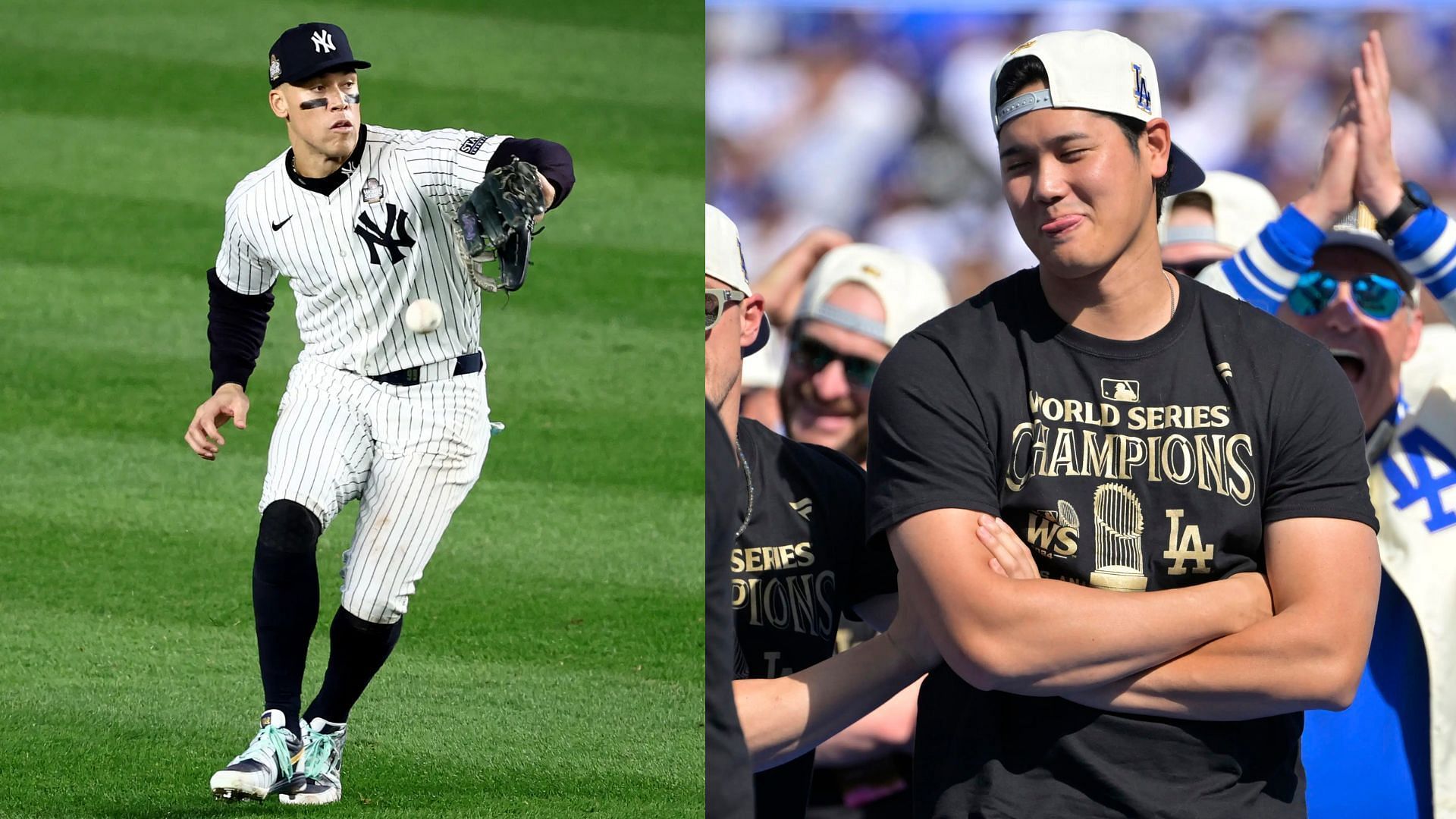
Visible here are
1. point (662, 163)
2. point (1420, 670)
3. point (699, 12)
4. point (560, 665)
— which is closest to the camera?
point (1420, 670)

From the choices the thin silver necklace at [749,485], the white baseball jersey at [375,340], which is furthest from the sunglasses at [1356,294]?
the white baseball jersey at [375,340]

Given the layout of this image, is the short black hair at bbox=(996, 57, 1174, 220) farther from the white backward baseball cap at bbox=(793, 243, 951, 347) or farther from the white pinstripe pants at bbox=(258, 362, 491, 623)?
the white pinstripe pants at bbox=(258, 362, 491, 623)

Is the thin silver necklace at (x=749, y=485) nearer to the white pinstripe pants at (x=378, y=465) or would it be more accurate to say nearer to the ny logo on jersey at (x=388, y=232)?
the white pinstripe pants at (x=378, y=465)

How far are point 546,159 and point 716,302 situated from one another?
1.53 meters

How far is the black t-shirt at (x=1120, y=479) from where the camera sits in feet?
8.01

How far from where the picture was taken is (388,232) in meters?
4.29

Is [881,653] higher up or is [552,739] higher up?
[881,653]

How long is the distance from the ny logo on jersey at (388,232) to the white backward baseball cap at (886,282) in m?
1.64

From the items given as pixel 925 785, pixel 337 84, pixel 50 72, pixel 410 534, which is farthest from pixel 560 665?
pixel 50 72

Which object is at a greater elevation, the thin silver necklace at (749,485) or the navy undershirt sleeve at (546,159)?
the navy undershirt sleeve at (546,159)

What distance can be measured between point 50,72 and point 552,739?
7187mm

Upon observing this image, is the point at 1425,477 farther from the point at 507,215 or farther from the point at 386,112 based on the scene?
the point at 386,112

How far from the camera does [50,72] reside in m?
10.4

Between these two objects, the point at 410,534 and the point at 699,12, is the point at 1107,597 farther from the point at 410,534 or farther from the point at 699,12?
the point at 699,12
